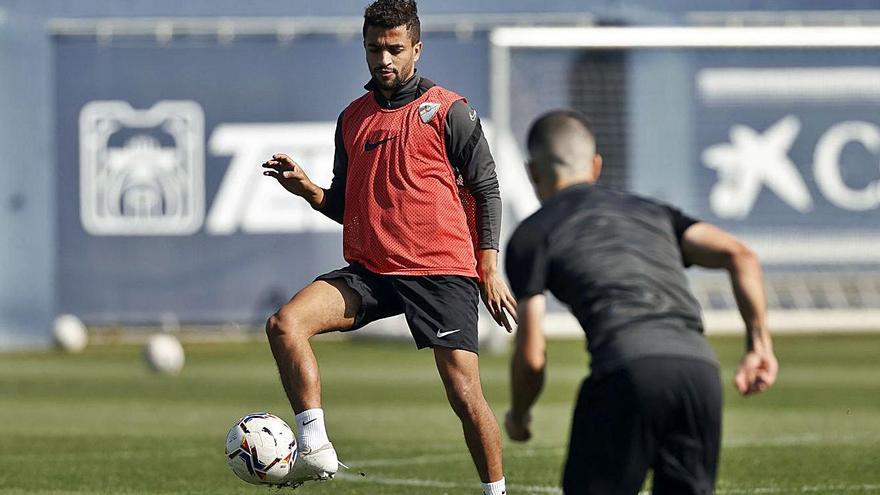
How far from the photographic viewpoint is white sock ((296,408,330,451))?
7.03 m

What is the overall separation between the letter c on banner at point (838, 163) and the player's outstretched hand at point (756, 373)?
19.9 m

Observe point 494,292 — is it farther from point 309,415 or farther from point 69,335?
point 69,335

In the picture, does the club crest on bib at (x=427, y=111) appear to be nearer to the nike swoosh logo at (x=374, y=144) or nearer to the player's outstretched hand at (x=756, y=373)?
the nike swoosh logo at (x=374, y=144)

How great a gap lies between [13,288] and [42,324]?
75 centimetres

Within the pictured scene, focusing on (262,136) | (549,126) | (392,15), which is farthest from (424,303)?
(262,136)

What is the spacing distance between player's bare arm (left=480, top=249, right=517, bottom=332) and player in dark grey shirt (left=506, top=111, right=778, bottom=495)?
1777 millimetres

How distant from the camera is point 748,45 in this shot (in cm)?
2206

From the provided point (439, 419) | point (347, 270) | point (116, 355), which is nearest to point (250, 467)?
point (347, 270)

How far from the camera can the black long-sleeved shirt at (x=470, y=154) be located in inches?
287

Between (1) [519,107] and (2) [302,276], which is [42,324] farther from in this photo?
(1) [519,107]

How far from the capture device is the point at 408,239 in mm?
7277

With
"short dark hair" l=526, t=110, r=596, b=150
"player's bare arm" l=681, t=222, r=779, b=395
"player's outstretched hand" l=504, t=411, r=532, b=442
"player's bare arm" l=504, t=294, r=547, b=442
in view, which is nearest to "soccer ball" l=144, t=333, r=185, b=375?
"player's outstretched hand" l=504, t=411, r=532, b=442

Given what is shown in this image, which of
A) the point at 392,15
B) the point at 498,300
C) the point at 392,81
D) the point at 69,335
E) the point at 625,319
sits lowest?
the point at 69,335

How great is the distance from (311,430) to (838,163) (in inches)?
750
